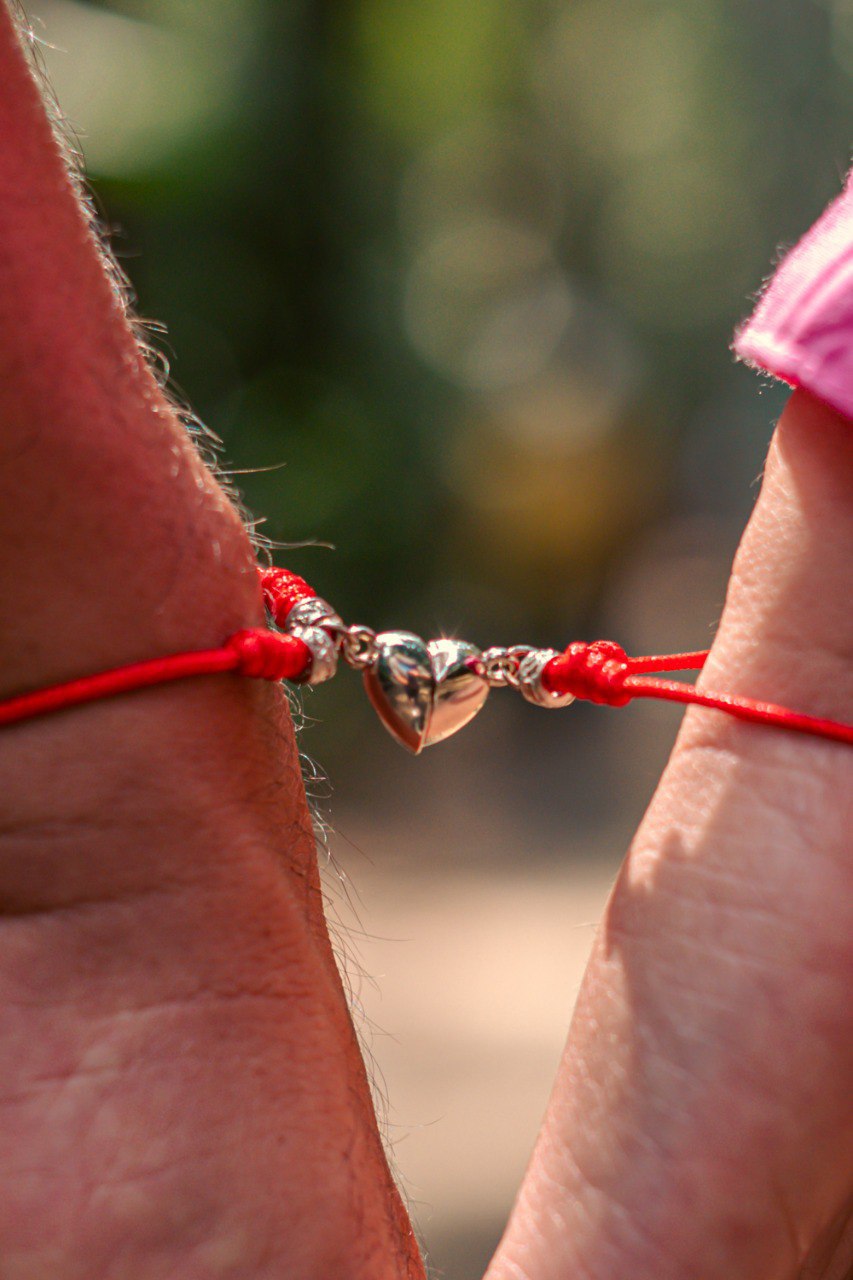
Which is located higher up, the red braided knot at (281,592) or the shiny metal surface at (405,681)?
the red braided knot at (281,592)

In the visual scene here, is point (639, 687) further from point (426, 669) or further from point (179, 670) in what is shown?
point (179, 670)

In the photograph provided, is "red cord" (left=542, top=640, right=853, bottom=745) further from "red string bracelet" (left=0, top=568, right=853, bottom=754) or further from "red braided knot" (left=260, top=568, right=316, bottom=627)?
"red braided knot" (left=260, top=568, right=316, bottom=627)

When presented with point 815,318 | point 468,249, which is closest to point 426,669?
point 815,318

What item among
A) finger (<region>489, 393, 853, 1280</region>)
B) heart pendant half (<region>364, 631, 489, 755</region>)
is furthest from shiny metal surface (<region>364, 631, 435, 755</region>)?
finger (<region>489, 393, 853, 1280</region>)

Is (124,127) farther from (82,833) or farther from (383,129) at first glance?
(82,833)

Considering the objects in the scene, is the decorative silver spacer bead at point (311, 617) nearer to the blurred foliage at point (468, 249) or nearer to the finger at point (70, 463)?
the finger at point (70, 463)

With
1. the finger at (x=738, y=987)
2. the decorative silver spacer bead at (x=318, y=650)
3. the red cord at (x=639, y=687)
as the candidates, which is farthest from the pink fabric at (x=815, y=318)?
the decorative silver spacer bead at (x=318, y=650)

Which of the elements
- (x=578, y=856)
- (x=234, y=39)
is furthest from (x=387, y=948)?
(x=234, y=39)
